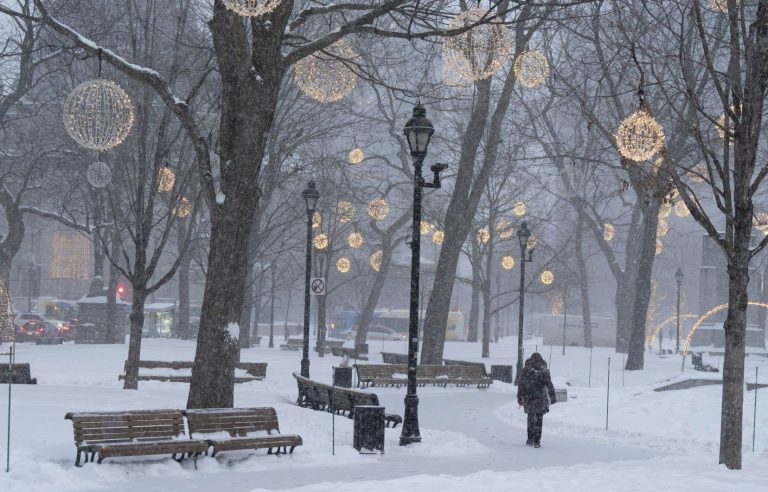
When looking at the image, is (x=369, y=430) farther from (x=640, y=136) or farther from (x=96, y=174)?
(x=96, y=174)

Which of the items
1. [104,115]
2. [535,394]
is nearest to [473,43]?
[104,115]

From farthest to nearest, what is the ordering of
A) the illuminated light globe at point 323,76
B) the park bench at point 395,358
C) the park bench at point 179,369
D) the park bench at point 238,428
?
the park bench at point 395,358, the park bench at point 179,369, the illuminated light globe at point 323,76, the park bench at point 238,428

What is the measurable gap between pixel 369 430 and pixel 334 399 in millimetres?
4972

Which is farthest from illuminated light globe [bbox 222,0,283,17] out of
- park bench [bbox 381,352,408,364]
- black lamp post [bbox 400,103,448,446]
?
park bench [bbox 381,352,408,364]

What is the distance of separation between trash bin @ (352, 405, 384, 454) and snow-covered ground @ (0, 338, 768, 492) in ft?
0.69

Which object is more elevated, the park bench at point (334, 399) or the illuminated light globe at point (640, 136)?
the illuminated light globe at point (640, 136)

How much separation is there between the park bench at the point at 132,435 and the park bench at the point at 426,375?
48.3 ft

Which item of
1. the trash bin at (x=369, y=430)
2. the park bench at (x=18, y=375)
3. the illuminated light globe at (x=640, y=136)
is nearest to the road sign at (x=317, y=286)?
the park bench at (x=18, y=375)

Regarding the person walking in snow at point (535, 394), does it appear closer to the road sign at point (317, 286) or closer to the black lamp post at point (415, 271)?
the black lamp post at point (415, 271)

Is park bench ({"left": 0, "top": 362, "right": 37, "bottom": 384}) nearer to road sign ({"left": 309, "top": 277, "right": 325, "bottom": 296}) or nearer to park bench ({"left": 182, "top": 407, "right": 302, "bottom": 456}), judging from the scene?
road sign ({"left": 309, "top": 277, "right": 325, "bottom": 296})

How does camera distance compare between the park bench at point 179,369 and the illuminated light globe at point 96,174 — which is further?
the illuminated light globe at point 96,174

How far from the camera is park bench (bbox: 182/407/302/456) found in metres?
13.1

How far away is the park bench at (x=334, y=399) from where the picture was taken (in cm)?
1734

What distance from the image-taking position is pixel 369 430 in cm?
1443
